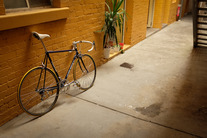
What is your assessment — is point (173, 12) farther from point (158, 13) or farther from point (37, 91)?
point (37, 91)

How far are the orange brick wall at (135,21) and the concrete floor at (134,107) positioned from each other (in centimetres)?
112

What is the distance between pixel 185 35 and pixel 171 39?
921mm

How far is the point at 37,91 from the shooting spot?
7.93 feet

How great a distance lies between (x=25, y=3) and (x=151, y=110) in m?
2.31

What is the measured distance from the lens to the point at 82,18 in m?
3.22

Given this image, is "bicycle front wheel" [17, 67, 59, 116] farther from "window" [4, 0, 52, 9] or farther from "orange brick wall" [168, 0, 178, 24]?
"orange brick wall" [168, 0, 178, 24]

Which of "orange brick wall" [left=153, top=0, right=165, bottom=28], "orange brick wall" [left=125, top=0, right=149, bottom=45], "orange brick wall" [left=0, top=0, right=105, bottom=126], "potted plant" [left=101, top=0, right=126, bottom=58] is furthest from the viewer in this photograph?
"orange brick wall" [left=153, top=0, right=165, bottom=28]

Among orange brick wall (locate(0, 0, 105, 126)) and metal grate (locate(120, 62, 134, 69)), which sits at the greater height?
orange brick wall (locate(0, 0, 105, 126))

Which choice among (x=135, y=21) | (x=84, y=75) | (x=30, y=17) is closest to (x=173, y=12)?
(x=135, y=21)

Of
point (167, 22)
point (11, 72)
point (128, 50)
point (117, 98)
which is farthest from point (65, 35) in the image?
point (167, 22)

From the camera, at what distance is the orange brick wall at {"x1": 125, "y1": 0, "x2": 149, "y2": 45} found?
195 inches

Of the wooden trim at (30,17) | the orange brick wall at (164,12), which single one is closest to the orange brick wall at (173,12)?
the orange brick wall at (164,12)

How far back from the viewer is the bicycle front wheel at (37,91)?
2480mm

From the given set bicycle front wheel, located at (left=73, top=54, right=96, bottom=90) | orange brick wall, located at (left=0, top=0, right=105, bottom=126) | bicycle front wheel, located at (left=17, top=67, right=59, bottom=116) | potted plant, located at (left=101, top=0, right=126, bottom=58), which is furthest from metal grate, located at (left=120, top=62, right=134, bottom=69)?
bicycle front wheel, located at (left=17, top=67, right=59, bottom=116)
